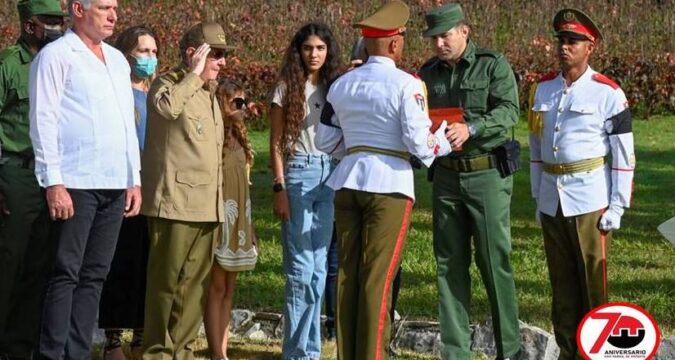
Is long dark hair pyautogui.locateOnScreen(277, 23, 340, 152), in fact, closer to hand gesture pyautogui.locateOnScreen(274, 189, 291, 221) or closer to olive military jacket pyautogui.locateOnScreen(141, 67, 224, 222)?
hand gesture pyautogui.locateOnScreen(274, 189, 291, 221)

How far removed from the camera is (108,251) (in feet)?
23.5

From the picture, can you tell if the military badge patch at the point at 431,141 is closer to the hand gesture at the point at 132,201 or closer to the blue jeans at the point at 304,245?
the blue jeans at the point at 304,245

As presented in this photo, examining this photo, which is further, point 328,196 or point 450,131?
point 328,196

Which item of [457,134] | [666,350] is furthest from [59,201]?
[666,350]

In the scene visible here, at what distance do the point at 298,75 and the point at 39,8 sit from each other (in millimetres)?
1420

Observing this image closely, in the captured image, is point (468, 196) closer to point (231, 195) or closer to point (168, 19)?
point (231, 195)

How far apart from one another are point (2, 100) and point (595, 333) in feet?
10.4

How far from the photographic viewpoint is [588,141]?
300 inches

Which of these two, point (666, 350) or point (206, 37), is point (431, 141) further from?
point (666, 350)

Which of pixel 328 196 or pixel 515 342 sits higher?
pixel 328 196

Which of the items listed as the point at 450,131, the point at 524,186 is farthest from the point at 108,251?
the point at 524,186

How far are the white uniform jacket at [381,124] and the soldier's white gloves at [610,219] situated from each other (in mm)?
903

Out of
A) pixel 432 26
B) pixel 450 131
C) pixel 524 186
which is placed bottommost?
pixel 524 186

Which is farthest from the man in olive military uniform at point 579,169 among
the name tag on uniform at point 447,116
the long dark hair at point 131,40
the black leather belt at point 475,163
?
the long dark hair at point 131,40
